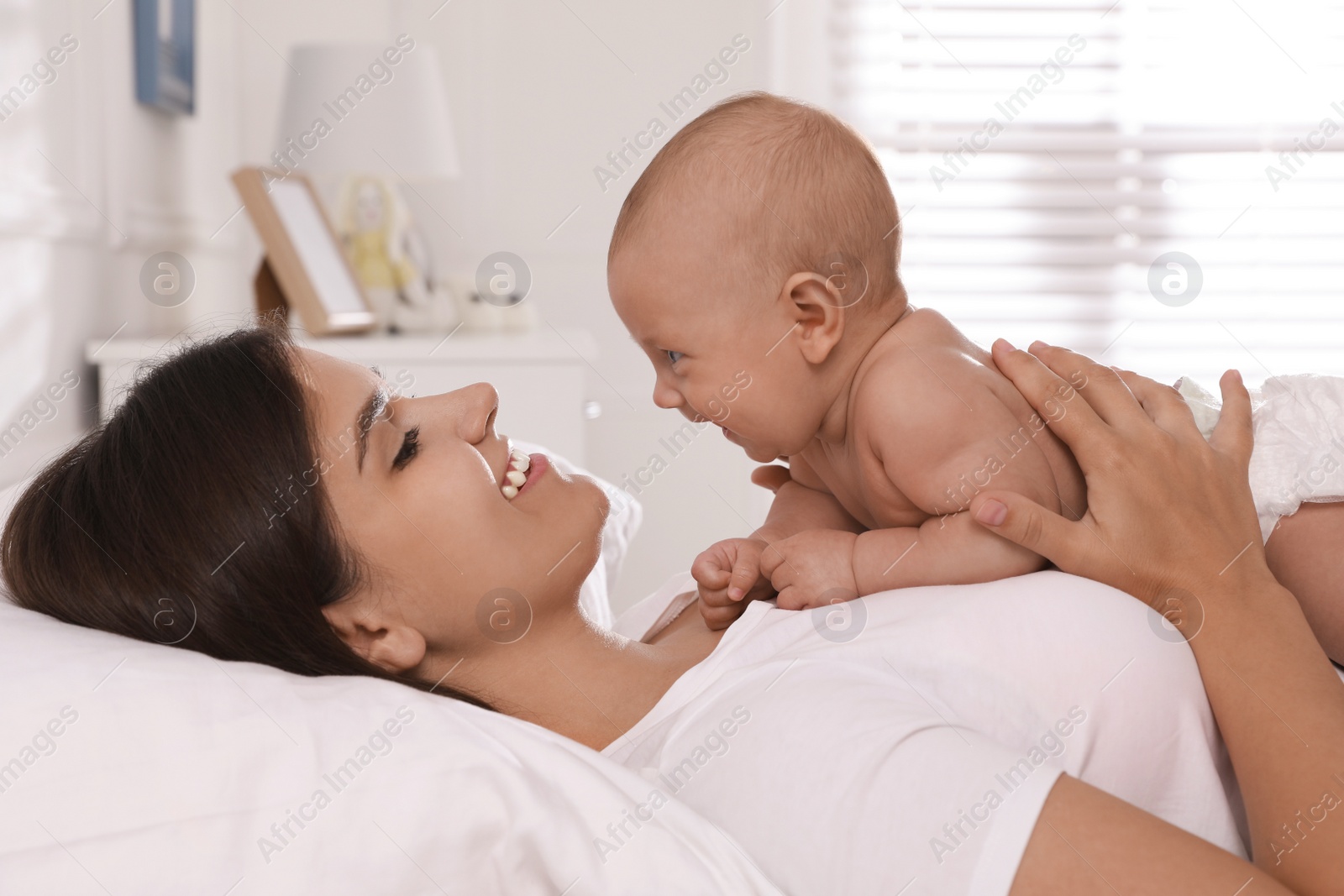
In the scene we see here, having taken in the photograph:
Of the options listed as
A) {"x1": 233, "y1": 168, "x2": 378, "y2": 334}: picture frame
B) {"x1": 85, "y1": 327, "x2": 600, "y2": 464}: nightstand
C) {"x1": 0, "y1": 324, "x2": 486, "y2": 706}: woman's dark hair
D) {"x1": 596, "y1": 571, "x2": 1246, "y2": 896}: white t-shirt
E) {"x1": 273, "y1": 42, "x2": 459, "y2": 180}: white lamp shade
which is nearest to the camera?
{"x1": 596, "y1": 571, "x2": 1246, "y2": 896}: white t-shirt

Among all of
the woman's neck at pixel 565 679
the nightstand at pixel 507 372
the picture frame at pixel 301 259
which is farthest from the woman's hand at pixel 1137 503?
the picture frame at pixel 301 259

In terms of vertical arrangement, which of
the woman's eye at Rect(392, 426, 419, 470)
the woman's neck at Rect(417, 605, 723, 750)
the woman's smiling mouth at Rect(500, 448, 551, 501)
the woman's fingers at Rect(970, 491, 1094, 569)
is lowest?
the woman's neck at Rect(417, 605, 723, 750)

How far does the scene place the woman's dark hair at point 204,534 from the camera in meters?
0.92

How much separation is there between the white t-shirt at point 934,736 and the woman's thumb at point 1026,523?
26 mm

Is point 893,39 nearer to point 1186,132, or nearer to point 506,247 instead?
point 1186,132

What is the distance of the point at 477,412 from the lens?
1106 mm

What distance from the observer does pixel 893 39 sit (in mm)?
3318

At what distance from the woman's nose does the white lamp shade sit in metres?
1.68

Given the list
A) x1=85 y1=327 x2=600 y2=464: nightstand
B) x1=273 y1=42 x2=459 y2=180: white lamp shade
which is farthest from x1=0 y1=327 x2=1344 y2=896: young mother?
x1=273 y1=42 x2=459 y2=180: white lamp shade

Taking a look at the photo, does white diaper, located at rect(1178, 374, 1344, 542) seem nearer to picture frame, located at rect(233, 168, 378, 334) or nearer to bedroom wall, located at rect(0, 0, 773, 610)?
picture frame, located at rect(233, 168, 378, 334)

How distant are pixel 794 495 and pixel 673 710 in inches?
17.4

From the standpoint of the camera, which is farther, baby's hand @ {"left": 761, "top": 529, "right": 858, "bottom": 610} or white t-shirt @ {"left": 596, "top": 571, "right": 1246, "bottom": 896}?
baby's hand @ {"left": 761, "top": 529, "right": 858, "bottom": 610}

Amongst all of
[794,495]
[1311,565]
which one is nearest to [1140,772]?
[1311,565]

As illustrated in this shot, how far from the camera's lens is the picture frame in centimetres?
234
